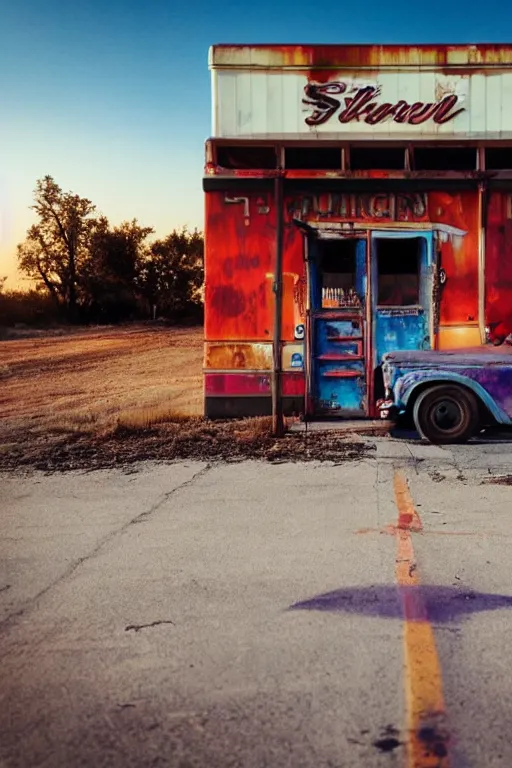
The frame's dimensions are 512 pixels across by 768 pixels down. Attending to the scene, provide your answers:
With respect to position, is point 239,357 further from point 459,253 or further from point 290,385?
point 459,253

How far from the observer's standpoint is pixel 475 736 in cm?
261

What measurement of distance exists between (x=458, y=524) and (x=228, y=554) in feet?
5.51

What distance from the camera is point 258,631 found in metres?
3.51

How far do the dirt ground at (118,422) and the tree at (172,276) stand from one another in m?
21.2

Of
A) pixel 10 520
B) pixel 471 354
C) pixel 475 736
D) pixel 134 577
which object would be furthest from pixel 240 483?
pixel 475 736

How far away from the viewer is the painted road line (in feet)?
8.29

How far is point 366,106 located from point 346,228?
178 centimetres

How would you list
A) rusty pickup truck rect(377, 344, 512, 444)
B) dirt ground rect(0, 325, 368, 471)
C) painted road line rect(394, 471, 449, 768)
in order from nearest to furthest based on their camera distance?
painted road line rect(394, 471, 449, 768)
dirt ground rect(0, 325, 368, 471)
rusty pickup truck rect(377, 344, 512, 444)

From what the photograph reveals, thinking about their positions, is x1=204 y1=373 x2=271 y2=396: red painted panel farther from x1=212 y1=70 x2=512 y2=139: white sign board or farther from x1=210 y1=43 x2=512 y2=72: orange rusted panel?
x1=210 y1=43 x2=512 y2=72: orange rusted panel

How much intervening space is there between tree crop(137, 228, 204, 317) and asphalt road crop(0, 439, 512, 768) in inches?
1428

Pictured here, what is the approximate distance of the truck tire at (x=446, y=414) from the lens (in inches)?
349

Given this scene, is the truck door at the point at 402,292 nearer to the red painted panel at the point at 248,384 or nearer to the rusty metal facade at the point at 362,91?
the red painted panel at the point at 248,384

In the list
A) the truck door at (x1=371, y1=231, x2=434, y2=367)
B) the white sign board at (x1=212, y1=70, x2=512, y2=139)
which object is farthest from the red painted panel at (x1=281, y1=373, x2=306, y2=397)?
the white sign board at (x1=212, y1=70, x2=512, y2=139)

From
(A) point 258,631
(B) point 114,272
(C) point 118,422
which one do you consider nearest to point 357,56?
(C) point 118,422
